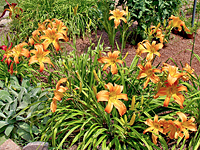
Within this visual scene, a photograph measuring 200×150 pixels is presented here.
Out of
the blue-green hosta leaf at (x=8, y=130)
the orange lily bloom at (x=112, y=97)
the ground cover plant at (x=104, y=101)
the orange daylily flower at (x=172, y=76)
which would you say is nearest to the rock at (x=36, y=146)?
the ground cover plant at (x=104, y=101)

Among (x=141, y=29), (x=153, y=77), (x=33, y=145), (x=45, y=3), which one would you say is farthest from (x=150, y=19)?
(x=33, y=145)

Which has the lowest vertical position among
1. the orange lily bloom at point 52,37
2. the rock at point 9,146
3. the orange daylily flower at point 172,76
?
the rock at point 9,146

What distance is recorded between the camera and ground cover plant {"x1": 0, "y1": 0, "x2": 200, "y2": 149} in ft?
4.68

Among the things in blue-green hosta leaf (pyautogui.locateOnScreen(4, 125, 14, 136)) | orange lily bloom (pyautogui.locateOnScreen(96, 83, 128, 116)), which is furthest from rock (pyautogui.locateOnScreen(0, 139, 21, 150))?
orange lily bloom (pyautogui.locateOnScreen(96, 83, 128, 116))

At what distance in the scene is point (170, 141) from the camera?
192cm

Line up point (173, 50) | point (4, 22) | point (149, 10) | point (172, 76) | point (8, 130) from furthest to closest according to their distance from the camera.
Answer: point (4, 22)
point (173, 50)
point (149, 10)
point (8, 130)
point (172, 76)

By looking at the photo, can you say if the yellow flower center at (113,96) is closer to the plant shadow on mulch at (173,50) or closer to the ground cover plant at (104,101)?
the ground cover plant at (104,101)

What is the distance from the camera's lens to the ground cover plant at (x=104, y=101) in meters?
1.43

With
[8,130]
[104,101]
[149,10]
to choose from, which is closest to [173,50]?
[149,10]

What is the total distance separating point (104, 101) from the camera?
2.09m

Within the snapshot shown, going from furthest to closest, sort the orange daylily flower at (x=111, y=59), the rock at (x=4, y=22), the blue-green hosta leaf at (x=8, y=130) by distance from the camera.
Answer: the rock at (x=4, y=22)
the blue-green hosta leaf at (x=8, y=130)
the orange daylily flower at (x=111, y=59)

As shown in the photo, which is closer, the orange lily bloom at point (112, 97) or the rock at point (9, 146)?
the orange lily bloom at point (112, 97)

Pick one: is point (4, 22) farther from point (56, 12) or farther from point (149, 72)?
point (149, 72)

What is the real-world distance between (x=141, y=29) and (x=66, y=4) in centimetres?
→ 199
